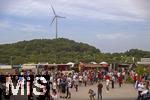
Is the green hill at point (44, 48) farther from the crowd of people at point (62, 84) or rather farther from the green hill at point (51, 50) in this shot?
the crowd of people at point (62, 84)

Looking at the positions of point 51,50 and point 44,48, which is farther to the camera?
point 44,48

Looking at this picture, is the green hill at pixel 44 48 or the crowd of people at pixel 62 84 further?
the green hill at pixel 44 48

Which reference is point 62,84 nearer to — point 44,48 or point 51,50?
point 51,50

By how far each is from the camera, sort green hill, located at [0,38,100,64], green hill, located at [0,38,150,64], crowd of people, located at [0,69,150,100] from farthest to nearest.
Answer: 1. green hill, located at [0,38,100,64]
2. green hill, located at [0,38,150,64]
3. crowd of people, located at [0,69,150,100]

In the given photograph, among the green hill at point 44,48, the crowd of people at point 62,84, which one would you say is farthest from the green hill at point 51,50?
the crowd of people at point 62,84

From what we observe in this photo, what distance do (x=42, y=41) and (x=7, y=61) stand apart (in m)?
36.0

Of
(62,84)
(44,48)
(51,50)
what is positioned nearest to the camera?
(62,84)

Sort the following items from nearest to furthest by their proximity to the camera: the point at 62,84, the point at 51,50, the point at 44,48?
the point at 62,84 < the point at 51,50 < the point at 44,48

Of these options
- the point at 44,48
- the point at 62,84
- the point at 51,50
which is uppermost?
the point at 44,48

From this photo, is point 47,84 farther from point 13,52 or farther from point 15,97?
point 13,52

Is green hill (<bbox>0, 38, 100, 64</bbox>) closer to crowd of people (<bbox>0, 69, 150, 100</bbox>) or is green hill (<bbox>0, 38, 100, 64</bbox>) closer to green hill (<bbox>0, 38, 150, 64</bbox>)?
green hill (<bbox>0, 38, 150, 64</bbox>)

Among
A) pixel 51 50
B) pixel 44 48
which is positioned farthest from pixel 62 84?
pixel 44 48

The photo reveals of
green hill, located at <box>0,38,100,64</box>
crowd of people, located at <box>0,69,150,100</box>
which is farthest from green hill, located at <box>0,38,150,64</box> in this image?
crowd of people, located at <box>0,69,150,100</box>

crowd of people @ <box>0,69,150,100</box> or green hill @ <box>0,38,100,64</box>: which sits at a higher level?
green hill @ <box>0,38,100,64</box>
